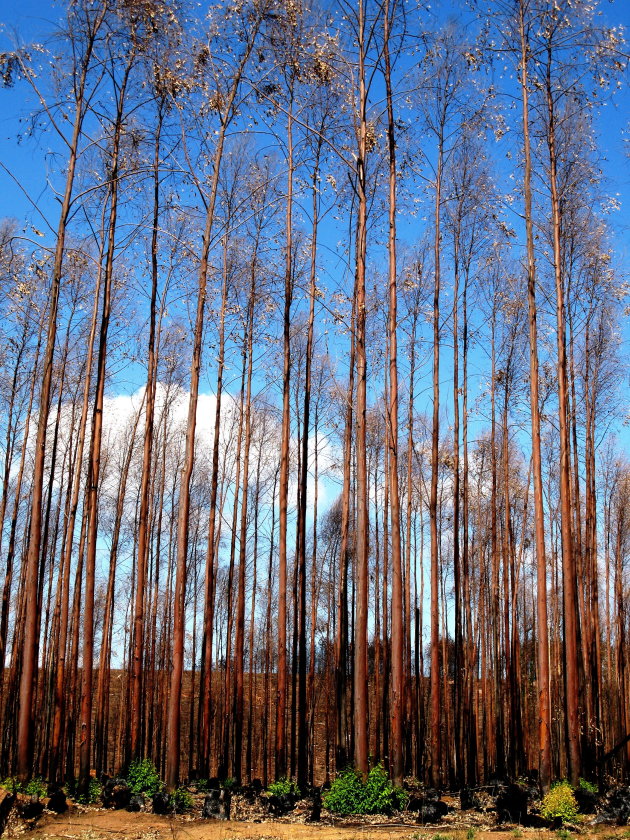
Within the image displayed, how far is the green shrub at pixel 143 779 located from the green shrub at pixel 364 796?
11.5 ft

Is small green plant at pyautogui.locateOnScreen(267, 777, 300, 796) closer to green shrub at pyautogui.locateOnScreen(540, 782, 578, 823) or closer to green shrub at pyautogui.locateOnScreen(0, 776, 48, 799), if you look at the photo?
green shrub at pyautogui.locateOnScreen(0, 776, 48, 799)

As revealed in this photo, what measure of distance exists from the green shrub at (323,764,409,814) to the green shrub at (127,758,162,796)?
11.5 feet

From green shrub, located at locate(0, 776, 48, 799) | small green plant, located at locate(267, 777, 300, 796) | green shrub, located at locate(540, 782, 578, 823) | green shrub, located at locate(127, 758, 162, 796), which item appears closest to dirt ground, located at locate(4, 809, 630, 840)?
green shrub, located at locate(0, 776, 48, 799)

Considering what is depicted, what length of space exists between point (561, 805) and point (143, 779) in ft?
21.2

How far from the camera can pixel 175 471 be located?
2461 centimetres

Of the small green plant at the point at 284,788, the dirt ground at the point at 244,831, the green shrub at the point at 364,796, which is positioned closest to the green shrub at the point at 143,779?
the small green plant at the point at 284,788

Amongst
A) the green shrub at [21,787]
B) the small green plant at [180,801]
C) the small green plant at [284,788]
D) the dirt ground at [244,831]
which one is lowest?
the small green plant at [284,788]

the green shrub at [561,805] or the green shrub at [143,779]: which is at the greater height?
the green shrub at [561,805]

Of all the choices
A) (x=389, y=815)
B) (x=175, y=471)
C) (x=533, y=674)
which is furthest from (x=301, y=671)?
(x=533, y=674)

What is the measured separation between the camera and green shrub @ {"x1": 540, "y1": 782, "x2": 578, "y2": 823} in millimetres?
8750

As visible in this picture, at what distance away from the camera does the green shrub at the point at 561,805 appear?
8750 millimetres

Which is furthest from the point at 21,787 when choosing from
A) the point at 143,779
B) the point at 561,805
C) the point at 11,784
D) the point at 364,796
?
the point at 561,805

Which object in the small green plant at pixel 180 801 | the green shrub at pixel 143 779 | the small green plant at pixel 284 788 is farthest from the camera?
the green shrub at pixel 143 779

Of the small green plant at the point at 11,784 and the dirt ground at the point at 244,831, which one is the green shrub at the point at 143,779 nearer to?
the dirt ground at the point at 244,831
